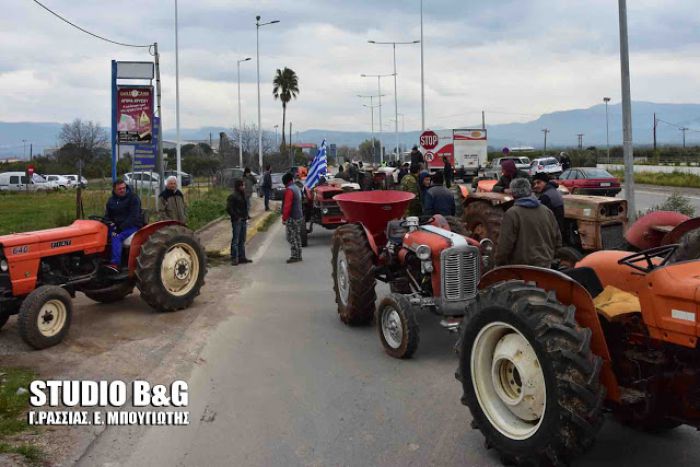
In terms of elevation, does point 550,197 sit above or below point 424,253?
above

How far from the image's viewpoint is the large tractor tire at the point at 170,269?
9.41 meters

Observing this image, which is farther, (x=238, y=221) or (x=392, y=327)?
(x=238, y=221)

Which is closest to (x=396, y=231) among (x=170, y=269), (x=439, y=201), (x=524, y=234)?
(x=524, y=234)

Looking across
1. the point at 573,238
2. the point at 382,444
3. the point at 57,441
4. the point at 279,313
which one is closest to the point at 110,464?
the point at 57,441

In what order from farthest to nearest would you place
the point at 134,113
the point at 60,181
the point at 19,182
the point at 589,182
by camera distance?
1. the point at 60,181
2. the point at 19,182
3. the point at 589,182
4. the point at 134,113

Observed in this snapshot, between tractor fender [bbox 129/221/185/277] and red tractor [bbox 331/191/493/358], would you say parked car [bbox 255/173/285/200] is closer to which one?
tractor fender [bbox 129/221/185/277]

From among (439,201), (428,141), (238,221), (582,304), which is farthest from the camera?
(428,141)

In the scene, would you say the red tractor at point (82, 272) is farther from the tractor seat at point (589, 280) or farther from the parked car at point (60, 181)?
the parked car at point (60, 181)

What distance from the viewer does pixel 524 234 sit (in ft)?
22.7

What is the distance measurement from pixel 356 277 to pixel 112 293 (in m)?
4.01

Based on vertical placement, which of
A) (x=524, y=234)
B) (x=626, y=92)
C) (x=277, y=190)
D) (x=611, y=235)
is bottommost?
(x=611, y=235)

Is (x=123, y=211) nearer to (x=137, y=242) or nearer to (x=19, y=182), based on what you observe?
(x=137, y=242)

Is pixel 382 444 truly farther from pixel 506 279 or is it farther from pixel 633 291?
pixel 633 291

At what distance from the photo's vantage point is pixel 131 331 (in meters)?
8.79
